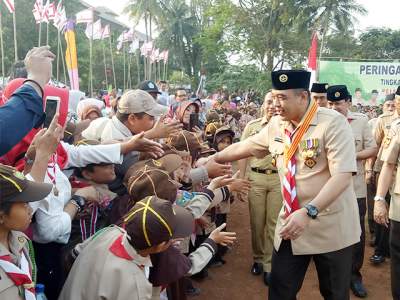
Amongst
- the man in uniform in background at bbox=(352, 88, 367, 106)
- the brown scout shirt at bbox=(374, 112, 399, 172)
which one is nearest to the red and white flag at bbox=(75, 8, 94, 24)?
the man in uniform in background at bbox=(352, 88, 367, 106)

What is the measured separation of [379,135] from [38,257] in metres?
4.43

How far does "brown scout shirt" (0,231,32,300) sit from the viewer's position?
5.41ft

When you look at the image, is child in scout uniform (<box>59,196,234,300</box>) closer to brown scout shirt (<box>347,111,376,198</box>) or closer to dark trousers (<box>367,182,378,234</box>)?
brown scout shirt (<box>347,111,376,198</box>)

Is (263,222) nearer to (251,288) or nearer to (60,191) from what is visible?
(251,288)

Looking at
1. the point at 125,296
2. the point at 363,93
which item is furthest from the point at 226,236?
the point at 363,93

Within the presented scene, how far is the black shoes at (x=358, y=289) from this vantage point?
4.04 m

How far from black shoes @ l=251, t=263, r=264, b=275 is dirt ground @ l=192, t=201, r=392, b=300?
2.2 inches

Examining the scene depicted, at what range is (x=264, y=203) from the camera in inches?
176

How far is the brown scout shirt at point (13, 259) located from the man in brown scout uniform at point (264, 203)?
9.47 feet

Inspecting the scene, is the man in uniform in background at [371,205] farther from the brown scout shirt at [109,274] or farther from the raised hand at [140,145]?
the brown scout shirt at [109,274]

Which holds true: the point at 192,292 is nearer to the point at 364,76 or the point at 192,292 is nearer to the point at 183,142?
the point at 183,142

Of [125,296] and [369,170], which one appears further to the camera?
[369,170]

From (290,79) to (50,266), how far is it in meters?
1.93

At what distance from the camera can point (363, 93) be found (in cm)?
1823
